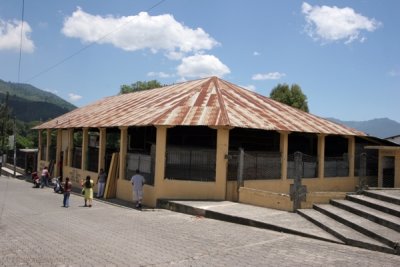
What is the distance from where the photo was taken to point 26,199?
19125mm

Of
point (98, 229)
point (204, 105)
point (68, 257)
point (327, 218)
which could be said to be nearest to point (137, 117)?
point (204, 105)

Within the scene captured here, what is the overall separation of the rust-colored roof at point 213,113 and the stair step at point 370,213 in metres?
4.60

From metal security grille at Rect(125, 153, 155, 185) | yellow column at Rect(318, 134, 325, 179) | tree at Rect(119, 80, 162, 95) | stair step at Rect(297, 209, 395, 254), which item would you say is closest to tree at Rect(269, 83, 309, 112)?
tree at Rect(119, 80, 162, 95)

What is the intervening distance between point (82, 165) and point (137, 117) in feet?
22.0

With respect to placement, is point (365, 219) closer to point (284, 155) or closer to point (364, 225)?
point (364, 225)

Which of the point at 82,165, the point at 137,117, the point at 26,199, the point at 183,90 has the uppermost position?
the point at 183,90

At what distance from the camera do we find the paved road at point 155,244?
8.16m

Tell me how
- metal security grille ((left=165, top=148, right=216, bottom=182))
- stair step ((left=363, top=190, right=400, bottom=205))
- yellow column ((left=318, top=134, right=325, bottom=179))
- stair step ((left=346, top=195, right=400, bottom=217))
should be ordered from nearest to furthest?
1. stair step ((left=346, top=195, right=400, bottom=217))
2. stair step ((left=363, top=190, right=400, bottom=205))
3. metal security grille ((left=165, top=148, right=216, bottom=182))
4. yellow column ((left=318, top=134, right=325, bottom=179))

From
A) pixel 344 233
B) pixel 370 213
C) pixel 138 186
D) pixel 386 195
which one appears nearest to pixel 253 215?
Result: pixel 344 233

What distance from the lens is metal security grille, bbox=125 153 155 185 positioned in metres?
16.6

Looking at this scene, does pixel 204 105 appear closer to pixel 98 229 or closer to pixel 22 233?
pixel 98 229

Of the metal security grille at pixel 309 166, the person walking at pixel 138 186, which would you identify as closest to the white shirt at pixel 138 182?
the person walking at pixel 138 186

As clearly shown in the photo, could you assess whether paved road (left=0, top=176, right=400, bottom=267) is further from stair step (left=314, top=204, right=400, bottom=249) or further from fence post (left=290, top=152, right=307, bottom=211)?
fence post (left=290, top=152, right=307, bottom=211)

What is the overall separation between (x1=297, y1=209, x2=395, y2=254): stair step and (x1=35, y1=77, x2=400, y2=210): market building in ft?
4.16
